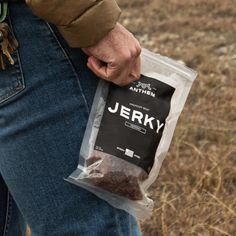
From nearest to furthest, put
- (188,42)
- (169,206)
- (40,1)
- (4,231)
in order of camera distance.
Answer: (40,1)
(4,231)
(169,206)
(188,42)

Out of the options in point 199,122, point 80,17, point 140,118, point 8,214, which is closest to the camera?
point 80,17

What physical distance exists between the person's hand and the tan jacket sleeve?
20 mm

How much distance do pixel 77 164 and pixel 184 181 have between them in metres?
1.18

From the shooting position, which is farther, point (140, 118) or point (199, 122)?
point (199, 122)

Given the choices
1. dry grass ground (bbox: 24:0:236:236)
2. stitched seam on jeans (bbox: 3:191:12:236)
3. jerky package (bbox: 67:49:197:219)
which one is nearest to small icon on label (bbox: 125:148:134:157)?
jerky package (bbox: 67:49:197:219)

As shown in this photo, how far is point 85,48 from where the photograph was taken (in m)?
0.93

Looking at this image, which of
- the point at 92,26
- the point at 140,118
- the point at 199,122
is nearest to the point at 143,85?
the point at 140,118

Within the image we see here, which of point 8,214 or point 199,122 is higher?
point 8,214

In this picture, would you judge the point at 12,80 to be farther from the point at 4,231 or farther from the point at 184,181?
the point at 184,181

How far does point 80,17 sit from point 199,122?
172 centimetres

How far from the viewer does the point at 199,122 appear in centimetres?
253

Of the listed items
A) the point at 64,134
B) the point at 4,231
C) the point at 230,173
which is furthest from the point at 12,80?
the point at 230,173

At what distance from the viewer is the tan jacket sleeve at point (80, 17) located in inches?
33.8

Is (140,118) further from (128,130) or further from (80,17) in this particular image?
(80,17)
